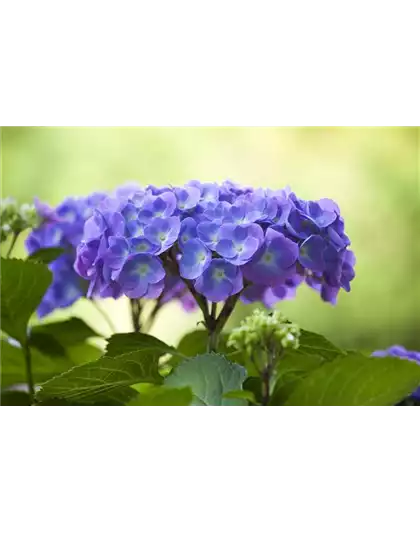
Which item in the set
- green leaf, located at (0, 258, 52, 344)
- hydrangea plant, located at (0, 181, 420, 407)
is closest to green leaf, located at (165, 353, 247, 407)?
hydrangea plant, located at (0, 181, 420, 407)

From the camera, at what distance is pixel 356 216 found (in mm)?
1265

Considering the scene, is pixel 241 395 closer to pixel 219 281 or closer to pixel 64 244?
pixel 219 281

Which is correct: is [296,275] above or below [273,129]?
below

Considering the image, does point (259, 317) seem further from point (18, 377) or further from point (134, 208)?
point (18, 377)

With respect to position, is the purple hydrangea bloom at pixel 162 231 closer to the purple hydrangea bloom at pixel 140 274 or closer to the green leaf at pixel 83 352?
the purple hydrangea bloom at pixel 140 274

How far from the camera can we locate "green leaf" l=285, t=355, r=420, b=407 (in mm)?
897

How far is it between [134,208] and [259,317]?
0.69 ft

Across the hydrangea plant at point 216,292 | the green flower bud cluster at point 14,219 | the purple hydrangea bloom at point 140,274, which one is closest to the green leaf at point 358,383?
the hydrangea plant at point 216,292

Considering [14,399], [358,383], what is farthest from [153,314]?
[358,383]

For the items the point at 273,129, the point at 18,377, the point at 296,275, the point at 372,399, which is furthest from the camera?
the point at 273,129

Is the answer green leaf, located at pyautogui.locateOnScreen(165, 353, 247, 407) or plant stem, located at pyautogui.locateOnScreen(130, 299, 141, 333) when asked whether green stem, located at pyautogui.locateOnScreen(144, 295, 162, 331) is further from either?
green leaf, located at pyautogui.locateOnScreen(165, 353, 247, 407)

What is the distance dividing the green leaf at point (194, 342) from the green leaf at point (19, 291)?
0.67 feet

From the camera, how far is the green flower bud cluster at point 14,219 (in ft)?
3.84
